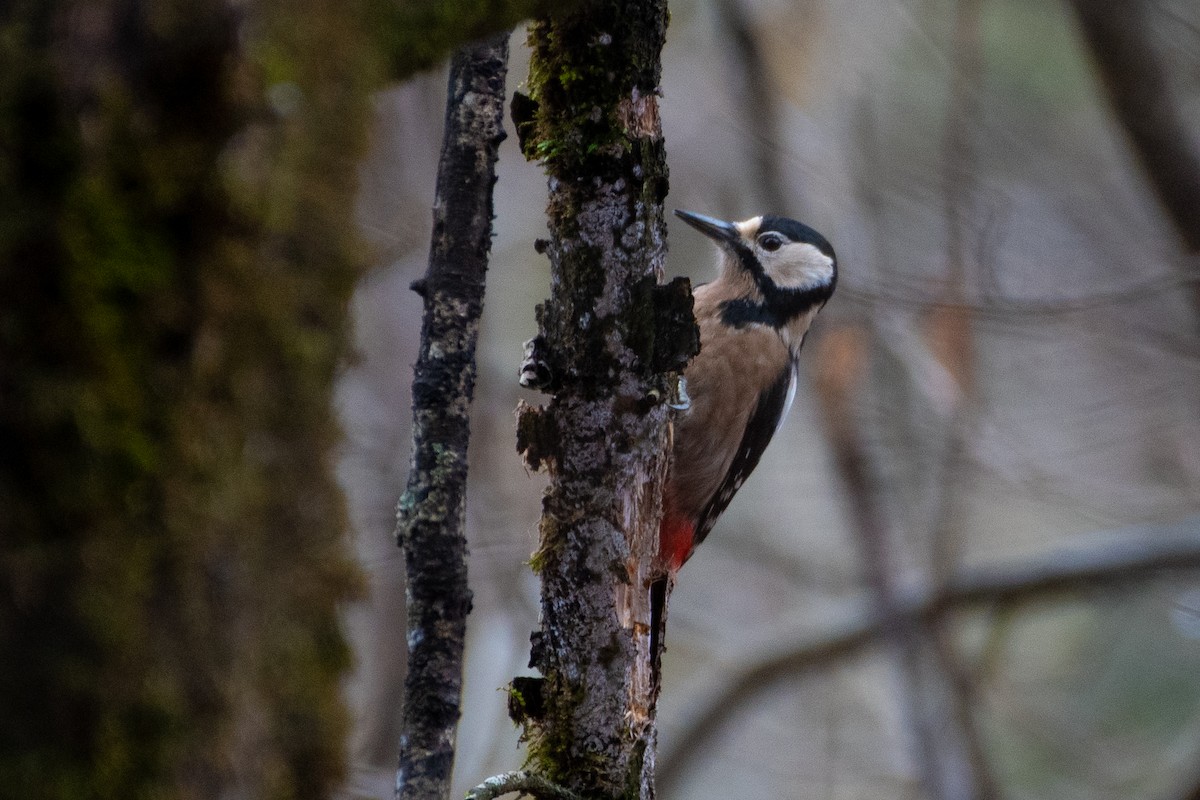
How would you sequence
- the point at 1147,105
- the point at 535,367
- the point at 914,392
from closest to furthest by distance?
the point at 535,367 → the point at 1147,105 → the point at 914,392

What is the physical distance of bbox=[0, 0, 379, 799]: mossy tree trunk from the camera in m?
0.94

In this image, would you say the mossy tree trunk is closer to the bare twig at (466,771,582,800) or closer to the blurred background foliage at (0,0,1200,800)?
the blurred background foliage at (0,0,1200,800)

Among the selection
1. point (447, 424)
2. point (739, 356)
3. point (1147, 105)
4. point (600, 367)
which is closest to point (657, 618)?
point (600, 367)

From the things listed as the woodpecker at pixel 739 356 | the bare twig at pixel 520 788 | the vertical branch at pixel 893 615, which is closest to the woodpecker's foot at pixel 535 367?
the bare twig at pixel 520 788

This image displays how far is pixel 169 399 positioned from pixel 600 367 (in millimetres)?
1027

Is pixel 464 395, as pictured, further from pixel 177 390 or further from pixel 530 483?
pixel 530 483

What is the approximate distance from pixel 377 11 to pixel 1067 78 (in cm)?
859

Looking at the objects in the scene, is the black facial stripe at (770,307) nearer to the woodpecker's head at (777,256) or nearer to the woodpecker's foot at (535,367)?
the woodpecker's head at (777,256)

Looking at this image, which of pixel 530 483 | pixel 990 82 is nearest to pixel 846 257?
pixel 530 483

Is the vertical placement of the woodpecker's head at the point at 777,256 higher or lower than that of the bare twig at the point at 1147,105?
lower

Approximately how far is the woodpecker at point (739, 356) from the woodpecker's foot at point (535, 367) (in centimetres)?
145

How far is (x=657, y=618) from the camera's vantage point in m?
2.18

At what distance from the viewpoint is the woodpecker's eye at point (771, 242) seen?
4.16 metres

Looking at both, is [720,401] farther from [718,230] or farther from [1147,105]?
[1147,105]
